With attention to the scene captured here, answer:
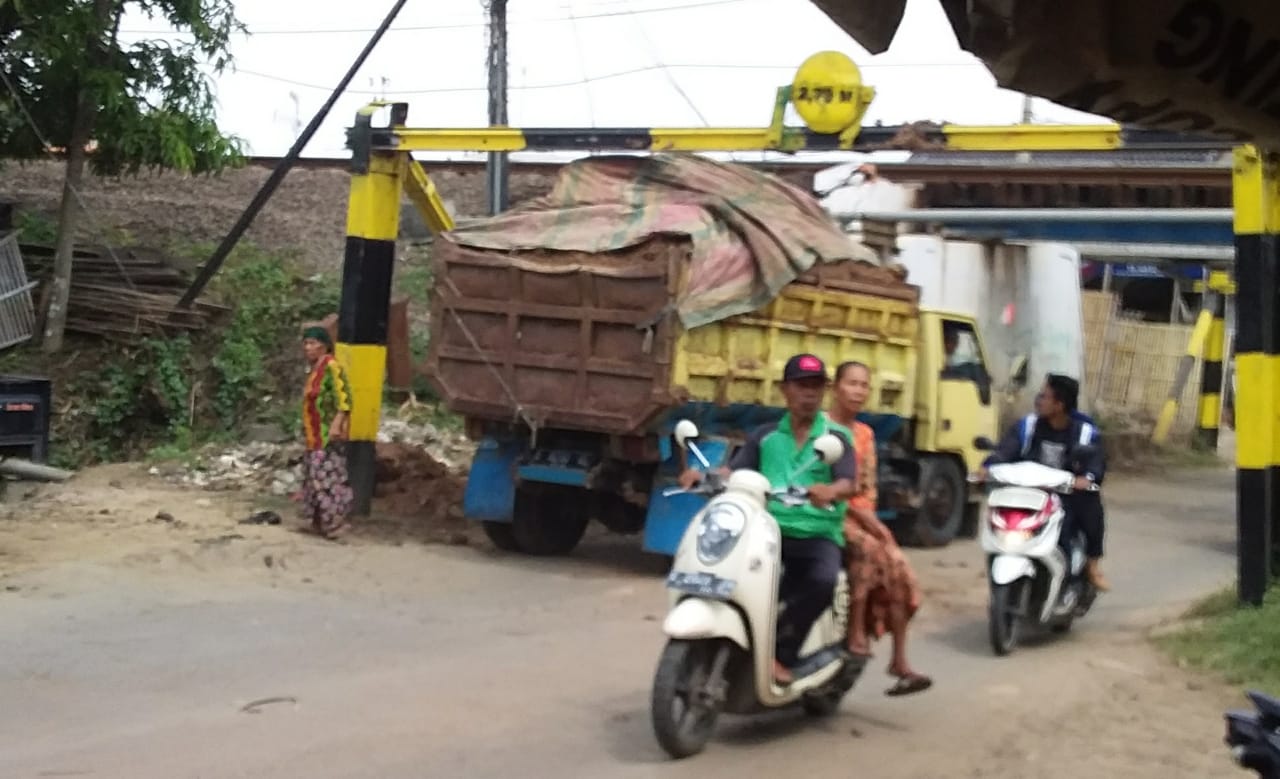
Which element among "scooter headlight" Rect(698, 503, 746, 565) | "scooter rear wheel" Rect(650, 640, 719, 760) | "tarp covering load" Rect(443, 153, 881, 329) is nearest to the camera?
"scooter rear wheel" Rect(650, 640, 719, 760)

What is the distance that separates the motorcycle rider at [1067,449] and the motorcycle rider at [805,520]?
9.41 ft

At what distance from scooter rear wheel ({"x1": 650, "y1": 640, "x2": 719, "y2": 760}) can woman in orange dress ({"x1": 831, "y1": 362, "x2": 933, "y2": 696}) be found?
85 centimetres

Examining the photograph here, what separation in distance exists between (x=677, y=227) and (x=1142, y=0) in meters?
8.42

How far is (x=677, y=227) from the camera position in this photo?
35.8 ft

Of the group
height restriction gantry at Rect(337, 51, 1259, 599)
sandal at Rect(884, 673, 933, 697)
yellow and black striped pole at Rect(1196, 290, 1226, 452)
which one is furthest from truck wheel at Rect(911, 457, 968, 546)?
yellow and black striped pole at Rect(1196, 290, 1226, 452)

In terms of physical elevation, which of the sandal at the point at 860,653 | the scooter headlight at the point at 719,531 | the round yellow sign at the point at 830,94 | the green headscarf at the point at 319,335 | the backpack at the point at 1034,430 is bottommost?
the sandal at the point at 860,653

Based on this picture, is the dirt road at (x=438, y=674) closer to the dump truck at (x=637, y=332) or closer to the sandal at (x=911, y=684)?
the sandal at (x=911, y=684)

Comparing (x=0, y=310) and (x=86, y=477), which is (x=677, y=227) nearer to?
(x=86, y=477)

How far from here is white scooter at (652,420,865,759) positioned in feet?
20.2

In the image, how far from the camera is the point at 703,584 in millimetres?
6180

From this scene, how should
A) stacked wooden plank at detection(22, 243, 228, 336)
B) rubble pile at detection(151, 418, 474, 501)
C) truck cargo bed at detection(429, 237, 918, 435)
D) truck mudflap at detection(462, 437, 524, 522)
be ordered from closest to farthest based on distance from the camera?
truck cargo bed at detection(429, 237, 918, 435)
truck mudflap at detection(462, 437, 524, 522)
rubble pile at detection(151, 418, 474, 501)
stacked wooden plank at detection(22, 243, 228, 336)

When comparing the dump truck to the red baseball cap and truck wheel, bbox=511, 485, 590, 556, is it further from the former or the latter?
the red baseball cap

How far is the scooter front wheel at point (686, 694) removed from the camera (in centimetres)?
612

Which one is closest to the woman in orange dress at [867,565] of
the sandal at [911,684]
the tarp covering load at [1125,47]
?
the sandal at [911,684]
